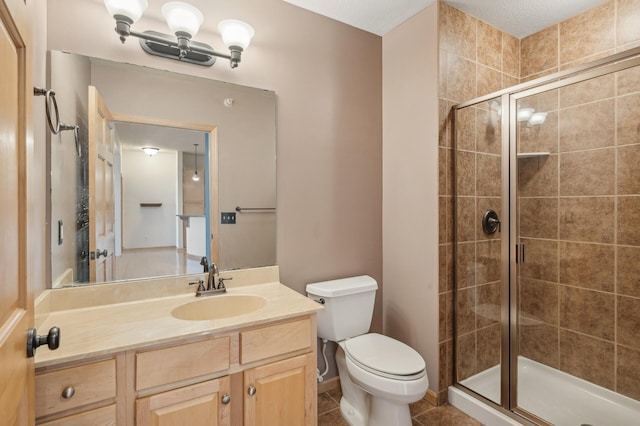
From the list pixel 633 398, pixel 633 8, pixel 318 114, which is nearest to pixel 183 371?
pixel 318 114

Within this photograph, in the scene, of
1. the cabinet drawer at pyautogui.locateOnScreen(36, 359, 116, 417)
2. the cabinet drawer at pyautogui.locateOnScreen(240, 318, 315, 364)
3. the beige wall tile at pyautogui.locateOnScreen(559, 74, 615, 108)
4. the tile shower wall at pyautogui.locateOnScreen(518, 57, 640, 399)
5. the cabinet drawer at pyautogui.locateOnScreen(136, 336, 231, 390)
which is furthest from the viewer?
the tile shower wall at pyautogui.locateOnScreen(518, 57, 640, 399)

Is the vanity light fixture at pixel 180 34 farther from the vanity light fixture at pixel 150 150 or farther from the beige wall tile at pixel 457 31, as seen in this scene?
the beige wall tile at pixel 457 31

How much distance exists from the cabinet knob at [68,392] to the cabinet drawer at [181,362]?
0.17 meters

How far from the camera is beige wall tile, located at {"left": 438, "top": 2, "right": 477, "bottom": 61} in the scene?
6.34ft

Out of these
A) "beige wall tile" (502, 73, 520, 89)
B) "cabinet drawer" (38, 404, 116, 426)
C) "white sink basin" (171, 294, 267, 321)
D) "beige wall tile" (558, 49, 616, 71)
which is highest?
"beige wall tile" (558, 49, 616, 71)

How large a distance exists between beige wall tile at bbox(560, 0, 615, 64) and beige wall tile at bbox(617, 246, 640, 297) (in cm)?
129

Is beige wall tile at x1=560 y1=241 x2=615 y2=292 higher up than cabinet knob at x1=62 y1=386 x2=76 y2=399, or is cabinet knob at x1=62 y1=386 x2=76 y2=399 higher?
beige wall tile at x1=560 y1=241 x2=615 y2=292

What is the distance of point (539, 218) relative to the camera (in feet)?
6.31

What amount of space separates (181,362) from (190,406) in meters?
0.17

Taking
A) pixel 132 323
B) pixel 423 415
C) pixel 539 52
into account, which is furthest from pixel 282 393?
pixel 539 52

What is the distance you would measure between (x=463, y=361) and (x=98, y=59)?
8.57 ft

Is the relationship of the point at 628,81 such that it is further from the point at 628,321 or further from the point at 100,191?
the point at 100,191

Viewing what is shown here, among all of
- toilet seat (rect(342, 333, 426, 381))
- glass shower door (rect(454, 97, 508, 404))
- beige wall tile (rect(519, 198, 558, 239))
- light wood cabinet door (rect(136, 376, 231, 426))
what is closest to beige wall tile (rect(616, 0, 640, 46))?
glass shower door (rect(454, 97, 508, 404))

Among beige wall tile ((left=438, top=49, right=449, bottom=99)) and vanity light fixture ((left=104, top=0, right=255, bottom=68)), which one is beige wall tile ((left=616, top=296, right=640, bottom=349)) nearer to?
beige wall tile ((left=438, top=49, right=449, bottom=99))
